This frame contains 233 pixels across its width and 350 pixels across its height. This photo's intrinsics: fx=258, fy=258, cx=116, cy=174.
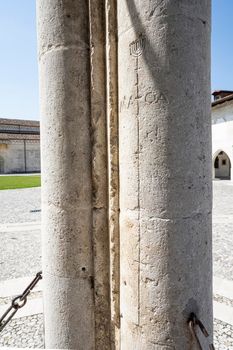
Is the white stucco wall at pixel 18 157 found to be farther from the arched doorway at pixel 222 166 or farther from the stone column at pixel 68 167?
the stone column at pixel 68 167

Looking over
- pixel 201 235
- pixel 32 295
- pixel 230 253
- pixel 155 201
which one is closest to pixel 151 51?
pixel 155 201

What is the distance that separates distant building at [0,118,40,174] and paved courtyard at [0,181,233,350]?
1118 inches

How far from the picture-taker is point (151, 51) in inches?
50.3

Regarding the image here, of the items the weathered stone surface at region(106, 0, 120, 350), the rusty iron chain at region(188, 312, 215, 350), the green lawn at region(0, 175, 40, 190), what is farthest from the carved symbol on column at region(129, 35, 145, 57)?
the green lawn at region(0, 175, 40, 190)

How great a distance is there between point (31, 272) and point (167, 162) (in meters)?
3.74

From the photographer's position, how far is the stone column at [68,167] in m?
1.52

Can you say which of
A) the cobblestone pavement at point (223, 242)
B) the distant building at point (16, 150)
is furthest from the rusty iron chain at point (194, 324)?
the distant building at point (16, 150)

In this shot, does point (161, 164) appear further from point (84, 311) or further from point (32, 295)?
point (32, 295)

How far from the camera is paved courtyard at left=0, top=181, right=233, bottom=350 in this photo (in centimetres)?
256

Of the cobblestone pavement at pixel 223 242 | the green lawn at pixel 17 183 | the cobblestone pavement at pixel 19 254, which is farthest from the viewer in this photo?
the green lawn at pixel 17 183

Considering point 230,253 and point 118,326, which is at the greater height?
point 118,326

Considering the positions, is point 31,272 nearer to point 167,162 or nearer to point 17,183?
point 167,162

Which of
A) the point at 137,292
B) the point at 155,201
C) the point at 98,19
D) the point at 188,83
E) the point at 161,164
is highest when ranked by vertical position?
the point at 98,19

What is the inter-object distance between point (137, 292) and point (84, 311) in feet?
1.42
